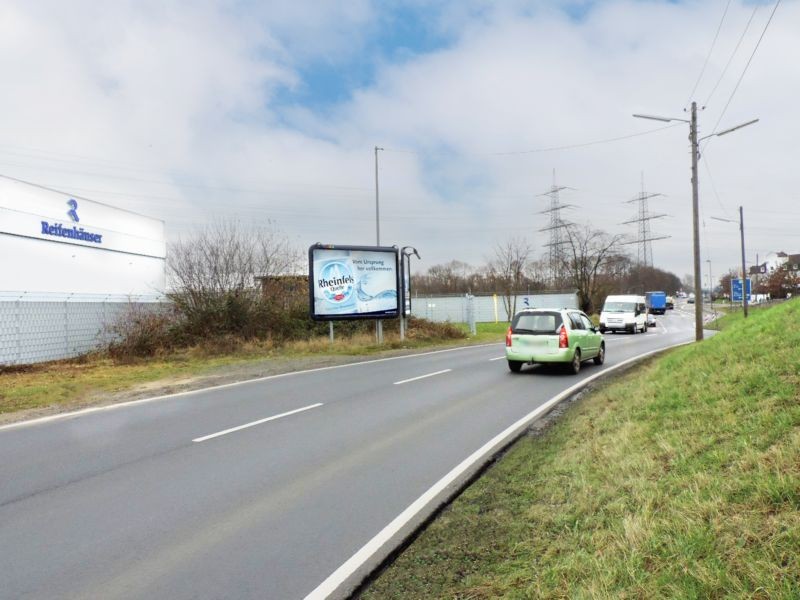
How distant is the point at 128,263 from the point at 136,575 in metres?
40.0

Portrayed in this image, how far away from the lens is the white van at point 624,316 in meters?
34.2

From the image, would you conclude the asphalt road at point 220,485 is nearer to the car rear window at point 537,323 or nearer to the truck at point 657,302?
the car rear window at point 537,323

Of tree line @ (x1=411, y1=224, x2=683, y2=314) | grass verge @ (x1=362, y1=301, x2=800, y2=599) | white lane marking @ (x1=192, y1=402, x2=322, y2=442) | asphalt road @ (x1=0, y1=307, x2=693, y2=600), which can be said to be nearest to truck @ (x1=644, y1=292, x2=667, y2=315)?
tree line @ (x1=411, y1=224, x2=683, y2=314)

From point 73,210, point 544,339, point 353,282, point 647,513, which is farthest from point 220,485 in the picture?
point 73,210

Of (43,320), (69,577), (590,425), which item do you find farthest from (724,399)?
(43,320)

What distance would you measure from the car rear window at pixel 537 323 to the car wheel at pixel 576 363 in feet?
3.20

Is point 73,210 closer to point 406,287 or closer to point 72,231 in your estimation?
point 72,231

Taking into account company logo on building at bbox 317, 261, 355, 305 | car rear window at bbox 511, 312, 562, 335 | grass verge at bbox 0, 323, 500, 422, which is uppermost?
company logo on building at bbox 317, 261, 355, 305

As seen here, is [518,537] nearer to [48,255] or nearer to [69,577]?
[69,577]

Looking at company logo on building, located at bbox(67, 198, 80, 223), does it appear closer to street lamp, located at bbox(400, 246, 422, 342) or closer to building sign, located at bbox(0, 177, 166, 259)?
building sign, located at bbox(0, 177, 166, 259)

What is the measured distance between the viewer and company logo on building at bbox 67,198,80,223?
33406 mm

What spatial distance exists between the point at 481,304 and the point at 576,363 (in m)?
39.1

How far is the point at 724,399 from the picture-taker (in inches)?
230

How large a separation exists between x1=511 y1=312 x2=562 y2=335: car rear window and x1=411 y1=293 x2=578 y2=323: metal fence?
33401 mm
